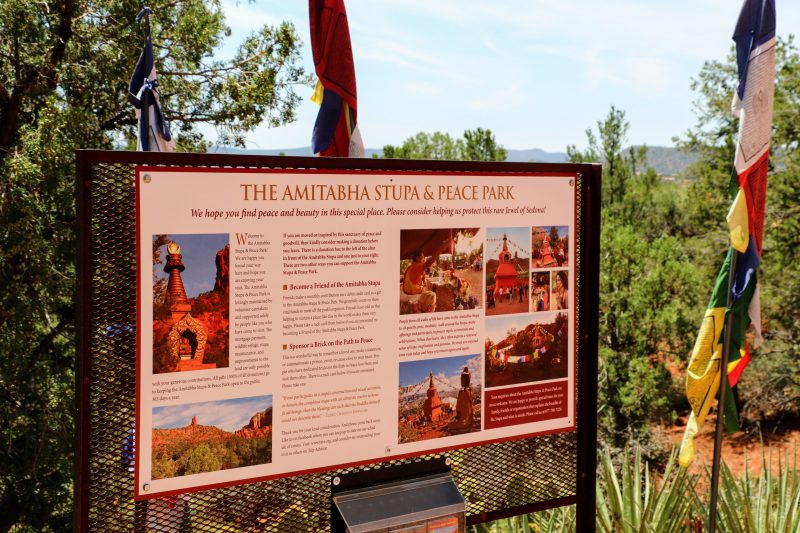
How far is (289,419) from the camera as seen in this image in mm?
2527

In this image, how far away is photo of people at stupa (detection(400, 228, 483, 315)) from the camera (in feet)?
8.97

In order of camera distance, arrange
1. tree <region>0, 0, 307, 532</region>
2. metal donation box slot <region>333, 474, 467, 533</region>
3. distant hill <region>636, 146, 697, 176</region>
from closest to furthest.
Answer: metal donation box slot <region>333, 474, 467, 533</region> → tree <region>0, 0, 307, 532</region> → distant hill <region>636, 146, 697, 176</region>

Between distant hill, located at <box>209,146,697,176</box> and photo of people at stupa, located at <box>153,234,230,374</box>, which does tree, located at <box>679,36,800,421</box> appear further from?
photo of people at stupa, located at <box>153,234,230,374</box>

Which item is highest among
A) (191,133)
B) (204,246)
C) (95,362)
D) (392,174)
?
(191,133)

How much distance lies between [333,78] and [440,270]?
3.75 feet

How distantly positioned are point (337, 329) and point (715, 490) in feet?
7.94

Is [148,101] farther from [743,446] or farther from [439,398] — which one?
[743,446]

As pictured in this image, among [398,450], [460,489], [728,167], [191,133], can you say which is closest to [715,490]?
[460,489]

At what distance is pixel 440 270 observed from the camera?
279 centimetres

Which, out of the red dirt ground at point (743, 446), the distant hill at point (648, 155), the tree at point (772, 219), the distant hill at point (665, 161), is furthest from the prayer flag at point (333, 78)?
the distant hill at point (665, 161)

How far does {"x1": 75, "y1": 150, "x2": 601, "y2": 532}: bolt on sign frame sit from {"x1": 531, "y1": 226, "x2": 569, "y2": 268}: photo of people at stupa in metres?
0.25

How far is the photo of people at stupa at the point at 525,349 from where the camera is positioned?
2928mm

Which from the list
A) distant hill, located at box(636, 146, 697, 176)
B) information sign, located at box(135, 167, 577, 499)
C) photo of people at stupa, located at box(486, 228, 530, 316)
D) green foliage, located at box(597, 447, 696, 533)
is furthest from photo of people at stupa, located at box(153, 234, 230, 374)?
distant hill, located at box(636, 146, 697, 176)

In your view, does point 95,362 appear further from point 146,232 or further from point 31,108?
point 31,108
